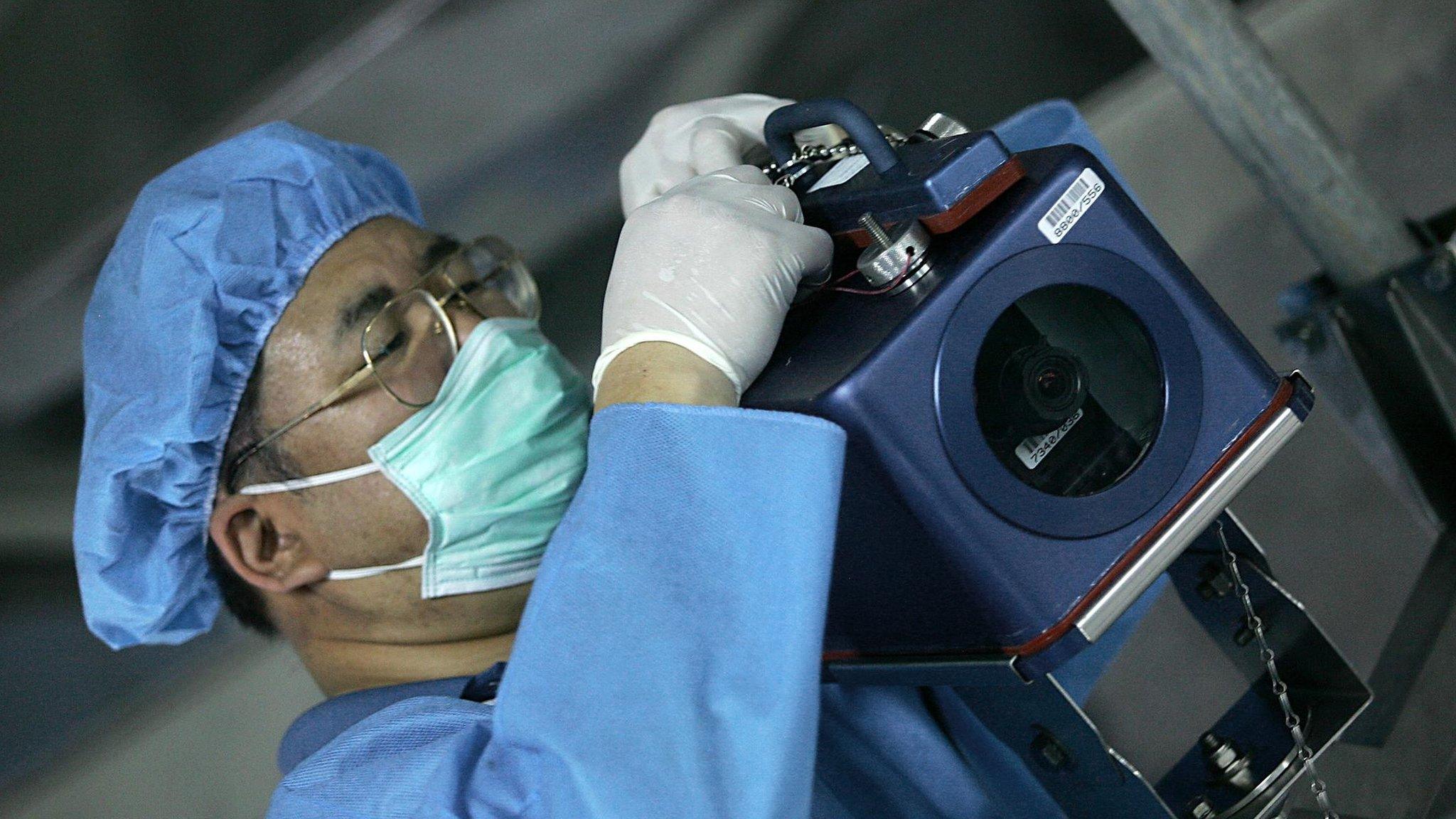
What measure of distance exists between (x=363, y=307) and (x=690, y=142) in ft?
1.27

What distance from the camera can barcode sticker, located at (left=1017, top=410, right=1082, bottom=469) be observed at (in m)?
0.77

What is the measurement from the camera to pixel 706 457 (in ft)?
2.52

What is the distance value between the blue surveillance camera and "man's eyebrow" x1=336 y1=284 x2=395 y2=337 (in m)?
0.60

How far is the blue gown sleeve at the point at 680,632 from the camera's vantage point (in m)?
0.74

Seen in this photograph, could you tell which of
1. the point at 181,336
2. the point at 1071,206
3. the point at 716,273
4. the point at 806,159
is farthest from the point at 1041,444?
the point at 181,336

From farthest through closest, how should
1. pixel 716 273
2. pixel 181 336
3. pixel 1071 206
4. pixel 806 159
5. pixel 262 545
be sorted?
1. pixel 262 545
2. pixel 181 336
3. pixel 806 159
4. pixel 716 273
5. pixel 1071 206

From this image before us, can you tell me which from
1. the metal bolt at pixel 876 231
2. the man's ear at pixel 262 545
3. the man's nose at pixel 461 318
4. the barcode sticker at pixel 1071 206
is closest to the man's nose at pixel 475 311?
the man's nose at pixel 461 318

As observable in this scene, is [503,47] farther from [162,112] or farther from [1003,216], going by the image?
[1003,216]

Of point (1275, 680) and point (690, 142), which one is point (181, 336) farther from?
point (1275, 680)

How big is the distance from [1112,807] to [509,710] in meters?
0.44

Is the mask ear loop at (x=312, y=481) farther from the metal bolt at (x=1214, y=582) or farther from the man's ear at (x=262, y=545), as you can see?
the metal bolt at (x=1214, y=582)

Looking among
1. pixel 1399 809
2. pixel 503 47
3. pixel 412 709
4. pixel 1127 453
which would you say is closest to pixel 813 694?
pixel 1127 453

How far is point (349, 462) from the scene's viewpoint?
3.95ft

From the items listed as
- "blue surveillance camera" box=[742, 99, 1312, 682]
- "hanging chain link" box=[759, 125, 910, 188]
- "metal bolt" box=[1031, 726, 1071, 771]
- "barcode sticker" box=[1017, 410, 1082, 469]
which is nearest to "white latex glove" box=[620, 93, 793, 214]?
"hanging chain link" box=[759, 125, 910, 188]
